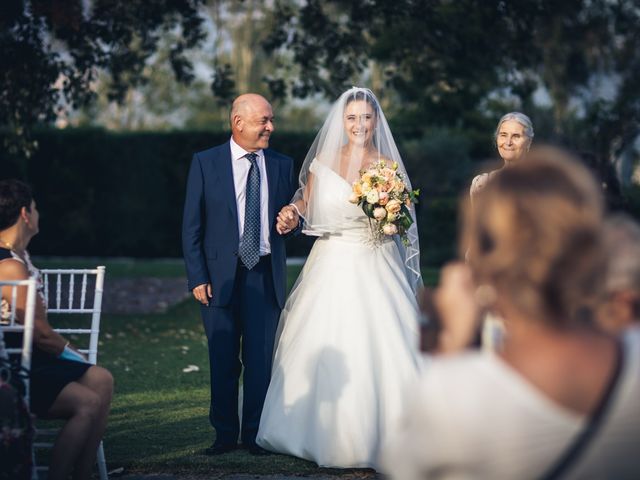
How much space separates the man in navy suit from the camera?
660 centimetres

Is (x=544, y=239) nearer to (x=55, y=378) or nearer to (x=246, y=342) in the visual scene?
(x=55, y=378)

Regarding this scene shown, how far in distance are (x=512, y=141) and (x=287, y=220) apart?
1.57 metres

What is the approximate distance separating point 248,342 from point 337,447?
1053 millimetres


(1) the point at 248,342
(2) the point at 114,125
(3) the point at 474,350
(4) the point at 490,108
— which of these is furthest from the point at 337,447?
(2) the point at 114,125

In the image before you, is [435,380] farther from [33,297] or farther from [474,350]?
[33,297]

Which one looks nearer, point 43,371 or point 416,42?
point 43,371

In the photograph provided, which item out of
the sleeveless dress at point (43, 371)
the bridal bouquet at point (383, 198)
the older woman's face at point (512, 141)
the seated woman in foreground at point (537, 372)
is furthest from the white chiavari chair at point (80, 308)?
the seated woman in foreground at point (537, 372)

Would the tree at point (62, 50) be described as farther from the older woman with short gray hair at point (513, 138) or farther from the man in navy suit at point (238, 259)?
the older woman with short gray hair at point (513, 138)

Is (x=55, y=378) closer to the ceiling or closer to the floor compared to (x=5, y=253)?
closer to the floor

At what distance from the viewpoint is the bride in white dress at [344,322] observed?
6.07 m

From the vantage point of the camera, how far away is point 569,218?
223 cm

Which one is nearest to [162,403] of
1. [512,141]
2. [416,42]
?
[512,141]

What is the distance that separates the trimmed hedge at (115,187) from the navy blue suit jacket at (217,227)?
15.1 m

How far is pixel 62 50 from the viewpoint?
13812 millimetres
